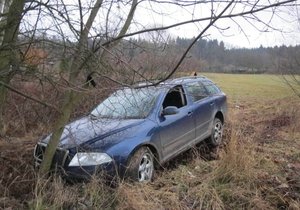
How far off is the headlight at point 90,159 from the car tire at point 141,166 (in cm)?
36

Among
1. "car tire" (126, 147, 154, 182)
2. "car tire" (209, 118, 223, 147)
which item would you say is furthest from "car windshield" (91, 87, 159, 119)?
"car tire" (209, 118, 223, 147)

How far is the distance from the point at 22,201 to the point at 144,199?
5.08ft

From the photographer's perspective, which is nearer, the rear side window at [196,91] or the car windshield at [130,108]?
the car windshield at [130,108]

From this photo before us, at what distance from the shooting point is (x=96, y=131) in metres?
6.19

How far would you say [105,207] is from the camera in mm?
5066

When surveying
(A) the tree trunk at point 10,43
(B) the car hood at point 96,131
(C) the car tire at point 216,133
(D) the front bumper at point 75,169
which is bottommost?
(C) the car tire at point 216,133

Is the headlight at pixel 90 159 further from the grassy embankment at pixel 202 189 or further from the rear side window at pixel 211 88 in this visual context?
the rear side window at pixel 211 88

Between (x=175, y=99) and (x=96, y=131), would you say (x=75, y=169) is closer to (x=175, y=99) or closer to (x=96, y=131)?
(x=96, y=131)

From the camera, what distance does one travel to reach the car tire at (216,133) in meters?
8.96

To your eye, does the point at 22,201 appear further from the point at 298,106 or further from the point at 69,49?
the point at 298,106

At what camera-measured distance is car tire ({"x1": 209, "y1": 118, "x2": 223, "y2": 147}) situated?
29.4ft

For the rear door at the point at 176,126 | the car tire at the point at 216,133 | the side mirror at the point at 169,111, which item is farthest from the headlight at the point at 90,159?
the car tire at the point at 216,133

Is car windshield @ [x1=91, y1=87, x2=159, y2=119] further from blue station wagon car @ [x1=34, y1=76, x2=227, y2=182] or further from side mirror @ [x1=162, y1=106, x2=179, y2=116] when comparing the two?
side mirror @ [x1=162, y1=106, x2=179, y2=116]

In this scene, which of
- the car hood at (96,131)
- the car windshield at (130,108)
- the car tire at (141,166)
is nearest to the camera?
the car tire at (141,166)
